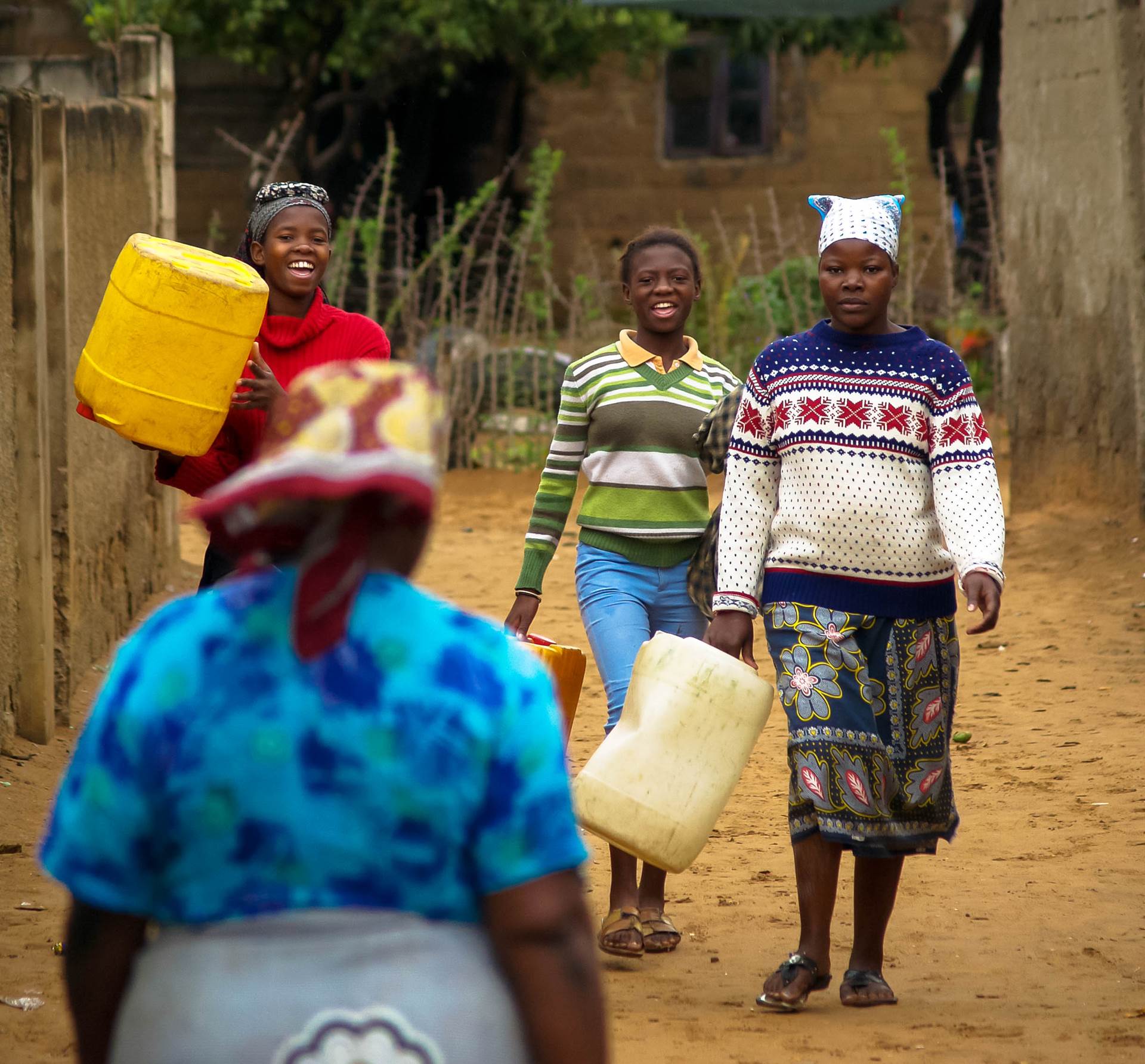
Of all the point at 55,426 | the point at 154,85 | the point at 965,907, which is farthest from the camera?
the point at 154,85

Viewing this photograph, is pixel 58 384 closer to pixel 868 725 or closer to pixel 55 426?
pixel 55 426

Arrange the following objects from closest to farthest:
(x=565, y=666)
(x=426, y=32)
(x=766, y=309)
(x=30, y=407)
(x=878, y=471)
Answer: (x=878, y=471), (x=565, y=666), (x=30, y=407), (x=766, y=309), (x=426, y=32)

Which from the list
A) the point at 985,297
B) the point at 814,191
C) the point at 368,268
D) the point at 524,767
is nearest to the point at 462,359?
the point at 368,268

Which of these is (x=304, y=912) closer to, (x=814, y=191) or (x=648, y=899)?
A: (x=648, y=899)

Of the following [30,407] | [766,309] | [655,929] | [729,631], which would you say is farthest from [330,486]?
[766,309]

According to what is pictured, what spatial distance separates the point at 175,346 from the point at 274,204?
0.51 m

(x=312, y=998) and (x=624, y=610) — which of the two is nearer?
(x=312, y=998)

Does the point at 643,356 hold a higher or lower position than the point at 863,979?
higher

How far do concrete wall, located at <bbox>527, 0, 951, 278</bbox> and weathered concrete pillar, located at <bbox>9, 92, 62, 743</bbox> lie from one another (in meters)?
12.9

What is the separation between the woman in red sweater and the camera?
3822mm

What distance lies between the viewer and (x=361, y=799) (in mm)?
1464

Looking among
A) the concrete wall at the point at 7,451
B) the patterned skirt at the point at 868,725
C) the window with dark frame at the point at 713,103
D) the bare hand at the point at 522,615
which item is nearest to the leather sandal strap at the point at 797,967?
the patterned skirt at the point at 868,725

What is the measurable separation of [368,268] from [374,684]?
1017 cm

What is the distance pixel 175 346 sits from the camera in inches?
144
